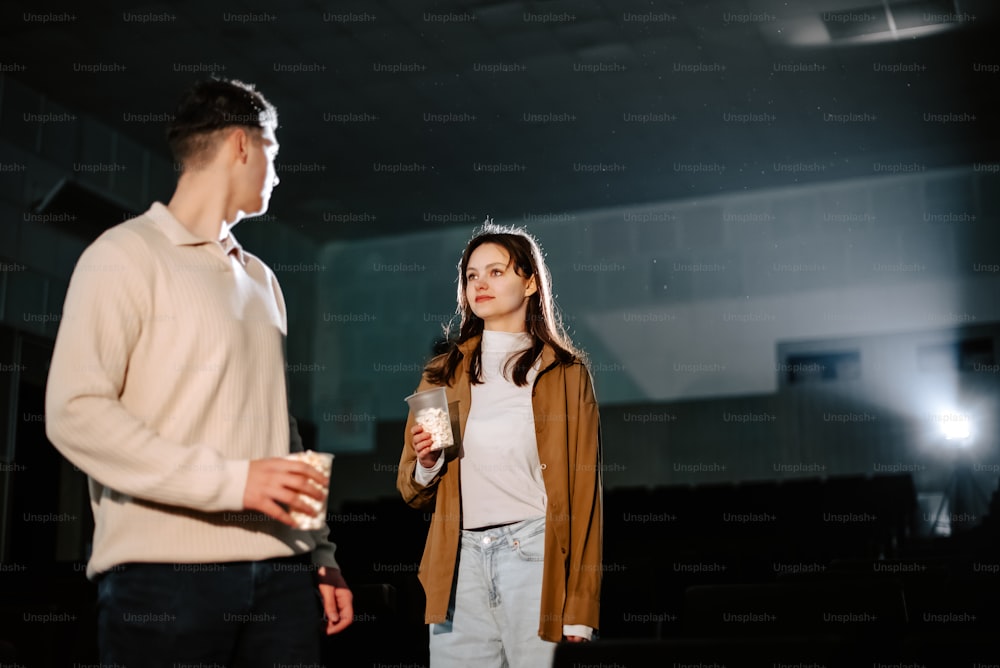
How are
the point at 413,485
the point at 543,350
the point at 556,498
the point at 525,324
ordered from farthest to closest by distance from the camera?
the point at 525,324, the point at 543,350, the point at 413,485, the point at 556,498

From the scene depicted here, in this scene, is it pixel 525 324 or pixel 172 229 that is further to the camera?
pixel 525 324

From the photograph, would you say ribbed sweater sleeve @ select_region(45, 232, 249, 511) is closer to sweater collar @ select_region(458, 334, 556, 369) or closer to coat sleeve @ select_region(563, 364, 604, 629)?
coat sleeve @ select_region(563, 364, 604, 629)

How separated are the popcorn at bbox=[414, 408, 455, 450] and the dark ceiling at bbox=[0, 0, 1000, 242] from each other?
4433mm

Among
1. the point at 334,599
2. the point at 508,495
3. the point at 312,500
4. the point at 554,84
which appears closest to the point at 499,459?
the point at 508,495

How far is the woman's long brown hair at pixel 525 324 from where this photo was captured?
2.52 m

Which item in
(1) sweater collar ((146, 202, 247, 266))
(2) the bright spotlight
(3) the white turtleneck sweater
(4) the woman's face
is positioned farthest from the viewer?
(2) the bright spotlight

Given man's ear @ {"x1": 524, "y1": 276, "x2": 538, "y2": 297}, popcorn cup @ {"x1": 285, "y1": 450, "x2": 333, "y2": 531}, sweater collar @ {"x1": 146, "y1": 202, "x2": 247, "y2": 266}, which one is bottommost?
popcorn cup @ {"x1": 285, "y1": 450, "x2": 333, "y2": 531}

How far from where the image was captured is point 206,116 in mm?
1633

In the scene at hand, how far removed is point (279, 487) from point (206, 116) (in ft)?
2.00

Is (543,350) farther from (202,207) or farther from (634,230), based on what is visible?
(634,230)

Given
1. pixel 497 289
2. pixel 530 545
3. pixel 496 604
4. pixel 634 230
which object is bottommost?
pixel 496 604

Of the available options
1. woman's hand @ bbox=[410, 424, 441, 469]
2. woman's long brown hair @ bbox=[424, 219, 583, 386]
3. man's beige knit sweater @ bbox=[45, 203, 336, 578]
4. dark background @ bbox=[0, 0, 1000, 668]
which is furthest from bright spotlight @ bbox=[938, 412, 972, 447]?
man's beige knit sweater @ bbox=[45, 203, 336, 578]

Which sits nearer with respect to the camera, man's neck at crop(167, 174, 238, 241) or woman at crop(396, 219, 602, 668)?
man's neck at crop(167, 174, 238, 241)

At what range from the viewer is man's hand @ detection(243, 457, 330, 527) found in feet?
4.65
